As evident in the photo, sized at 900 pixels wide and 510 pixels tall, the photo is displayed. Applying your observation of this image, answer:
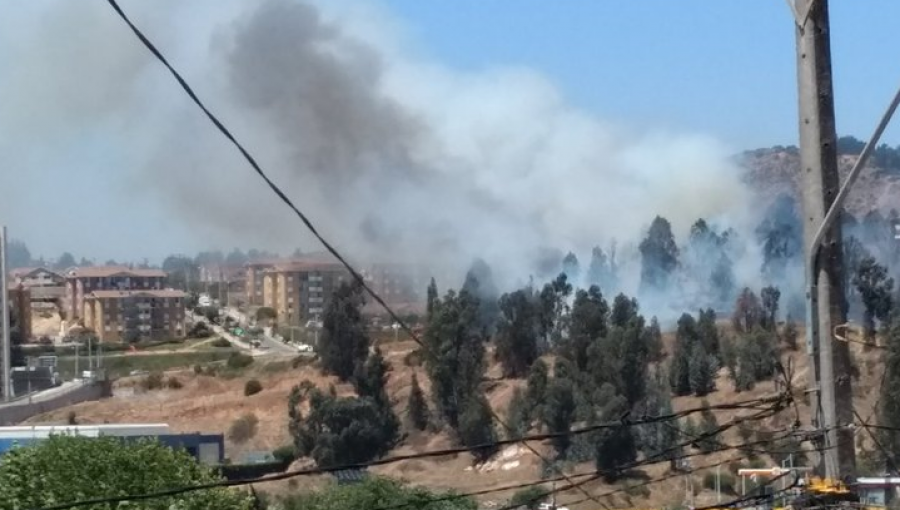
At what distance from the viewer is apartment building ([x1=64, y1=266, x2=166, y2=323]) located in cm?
13600

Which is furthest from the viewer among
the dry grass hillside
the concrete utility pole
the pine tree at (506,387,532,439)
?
the pine tree at (506,387,532,439)

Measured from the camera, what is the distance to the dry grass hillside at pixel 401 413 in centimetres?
Result: 4922

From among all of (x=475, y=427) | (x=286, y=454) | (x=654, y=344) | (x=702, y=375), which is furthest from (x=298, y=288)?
(x=702, y=375)

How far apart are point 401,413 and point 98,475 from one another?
4498 centimetres

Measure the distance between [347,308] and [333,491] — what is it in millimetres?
43288

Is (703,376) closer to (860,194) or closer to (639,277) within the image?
(639,277)

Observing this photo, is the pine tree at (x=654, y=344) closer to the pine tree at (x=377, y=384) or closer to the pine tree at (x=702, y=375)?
the pine tree at (x=702, y=375)

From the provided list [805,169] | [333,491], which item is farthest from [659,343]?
[805,169]

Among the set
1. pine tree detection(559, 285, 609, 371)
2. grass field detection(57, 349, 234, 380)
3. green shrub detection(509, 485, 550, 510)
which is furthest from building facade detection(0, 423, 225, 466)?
grass field detection(57, 349, 234, 380)

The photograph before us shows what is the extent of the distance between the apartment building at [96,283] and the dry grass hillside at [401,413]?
47337mm

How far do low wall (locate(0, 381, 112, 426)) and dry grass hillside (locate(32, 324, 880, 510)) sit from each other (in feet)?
2.57

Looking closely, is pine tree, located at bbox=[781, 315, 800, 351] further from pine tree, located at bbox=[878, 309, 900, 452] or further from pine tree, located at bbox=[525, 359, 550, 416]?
pine tree, located at bbox=[878, 309, 900, 452]

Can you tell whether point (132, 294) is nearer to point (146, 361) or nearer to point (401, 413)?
point (146, 361)

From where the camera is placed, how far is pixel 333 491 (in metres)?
37.5
